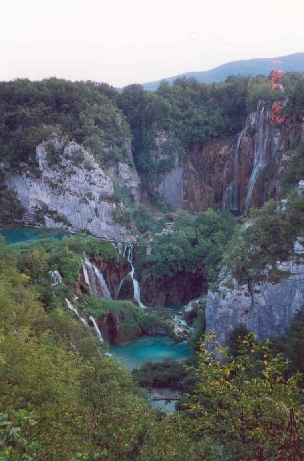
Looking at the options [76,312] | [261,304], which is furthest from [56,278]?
[261,304]

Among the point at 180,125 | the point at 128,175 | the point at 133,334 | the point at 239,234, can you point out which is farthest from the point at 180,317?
the point at 180,125

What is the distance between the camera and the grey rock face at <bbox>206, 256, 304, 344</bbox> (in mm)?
16984

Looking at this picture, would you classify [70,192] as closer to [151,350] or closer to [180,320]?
[180,320]

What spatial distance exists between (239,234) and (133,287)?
34.6ft

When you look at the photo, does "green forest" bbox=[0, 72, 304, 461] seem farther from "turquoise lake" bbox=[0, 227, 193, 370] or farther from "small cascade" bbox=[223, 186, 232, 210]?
"small cascade" bbox=[223, 186, 232, 210]

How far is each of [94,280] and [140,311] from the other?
11.2 ft

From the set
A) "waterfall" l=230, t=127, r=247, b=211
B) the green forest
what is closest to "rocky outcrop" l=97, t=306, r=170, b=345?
the green forest

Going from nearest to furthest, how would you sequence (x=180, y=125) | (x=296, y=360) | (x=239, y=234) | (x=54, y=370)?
(x=54, y=370) < (x=296, y=360) < (x=239, y=234) < (x=180, y=125)

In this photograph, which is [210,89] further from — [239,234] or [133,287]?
[239,234]

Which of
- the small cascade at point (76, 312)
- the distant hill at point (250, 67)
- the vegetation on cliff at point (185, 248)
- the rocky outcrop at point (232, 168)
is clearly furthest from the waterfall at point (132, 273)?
the distant hill at point (250, 67)

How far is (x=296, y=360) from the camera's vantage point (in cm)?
1470

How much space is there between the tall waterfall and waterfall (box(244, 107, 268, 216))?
563 inches

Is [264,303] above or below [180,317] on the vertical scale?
above

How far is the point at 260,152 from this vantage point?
3400 centimetres
